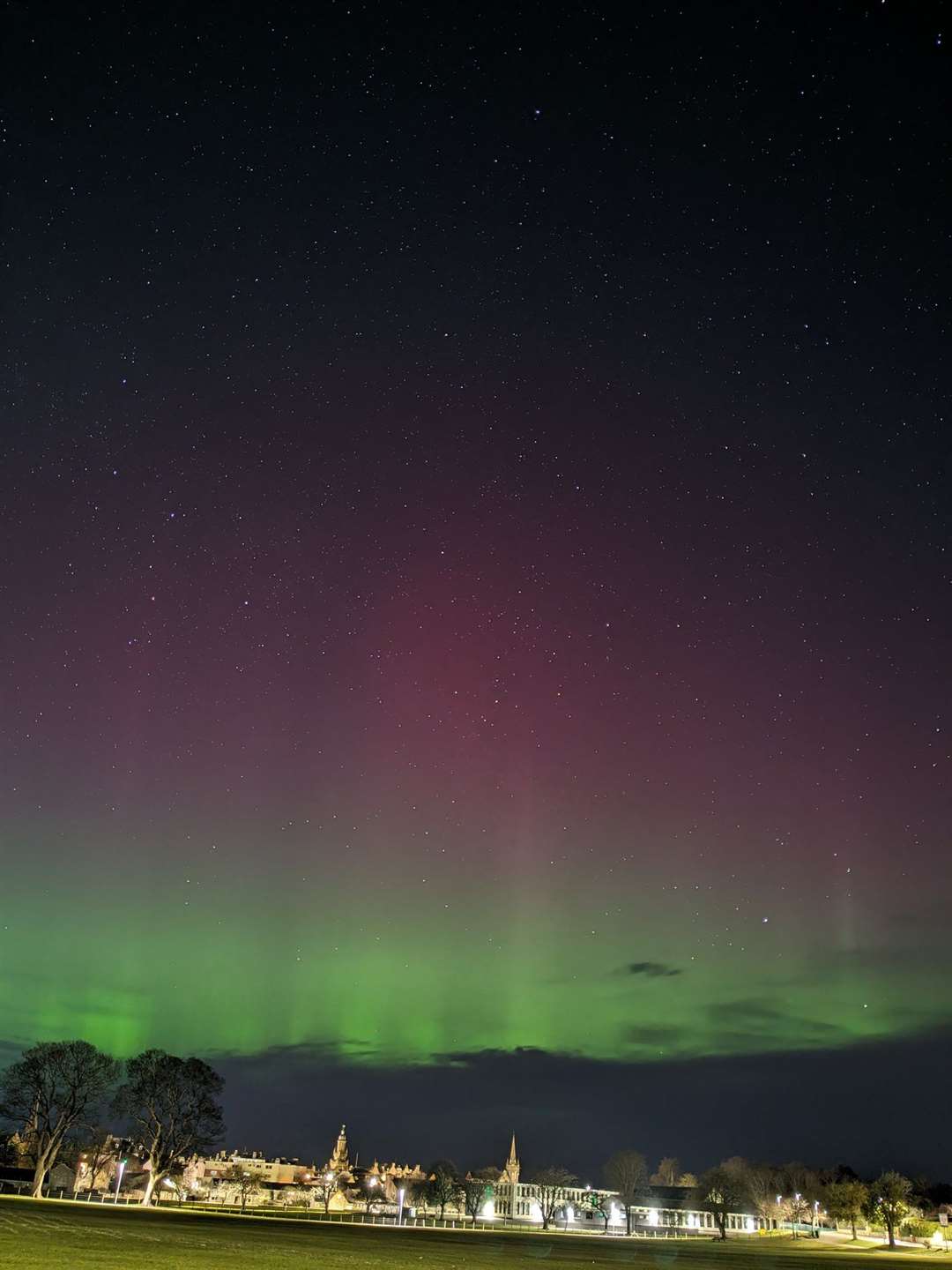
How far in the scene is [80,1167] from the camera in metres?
140

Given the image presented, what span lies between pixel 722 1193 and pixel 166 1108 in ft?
309

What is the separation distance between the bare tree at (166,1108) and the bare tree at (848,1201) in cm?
10880

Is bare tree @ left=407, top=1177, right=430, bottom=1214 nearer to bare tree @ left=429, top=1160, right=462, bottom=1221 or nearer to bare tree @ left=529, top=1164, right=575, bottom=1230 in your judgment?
bare tree @ left=429, top=1160, right=462, bottom=1221

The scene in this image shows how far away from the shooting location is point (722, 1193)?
158 m

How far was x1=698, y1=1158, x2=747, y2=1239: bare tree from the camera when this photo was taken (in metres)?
152

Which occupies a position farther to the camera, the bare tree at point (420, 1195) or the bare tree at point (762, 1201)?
the bare tree at point (762, 1201)

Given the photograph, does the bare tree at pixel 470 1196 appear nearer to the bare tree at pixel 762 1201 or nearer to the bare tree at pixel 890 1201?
the bare tree at pixel 762 1201

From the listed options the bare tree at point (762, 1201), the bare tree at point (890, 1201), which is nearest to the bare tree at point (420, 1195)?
the bare tree at point (762, 1201)

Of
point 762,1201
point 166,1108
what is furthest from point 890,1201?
point 166,1108

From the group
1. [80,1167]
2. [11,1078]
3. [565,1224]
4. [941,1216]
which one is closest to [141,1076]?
[11,1078]

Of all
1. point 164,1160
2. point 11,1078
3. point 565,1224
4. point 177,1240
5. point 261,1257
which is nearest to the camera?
point 261,1257

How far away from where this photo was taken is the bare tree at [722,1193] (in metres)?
152

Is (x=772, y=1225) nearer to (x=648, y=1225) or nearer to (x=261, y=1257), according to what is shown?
(x=648, y=1225)

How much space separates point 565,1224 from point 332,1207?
44347 mm
